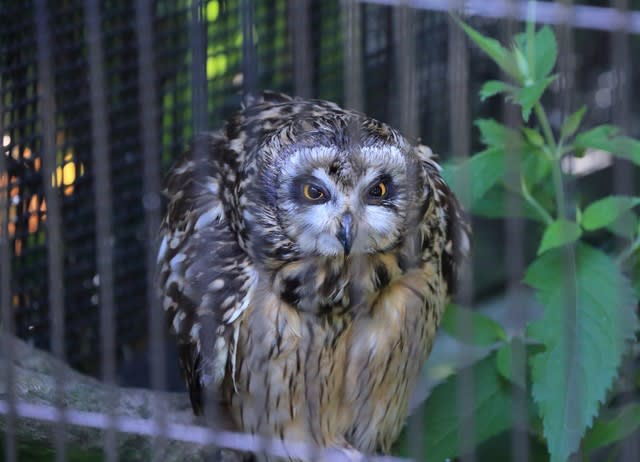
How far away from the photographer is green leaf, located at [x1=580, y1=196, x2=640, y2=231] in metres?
1.61

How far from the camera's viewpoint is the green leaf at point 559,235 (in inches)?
61.2

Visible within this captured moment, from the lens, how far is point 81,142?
2203 millimetres

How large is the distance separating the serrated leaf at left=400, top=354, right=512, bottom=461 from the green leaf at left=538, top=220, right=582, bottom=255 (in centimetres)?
24

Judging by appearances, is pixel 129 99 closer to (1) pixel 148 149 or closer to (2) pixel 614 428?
(1) pixel 148 149

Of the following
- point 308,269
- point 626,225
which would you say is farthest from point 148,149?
point 626,225

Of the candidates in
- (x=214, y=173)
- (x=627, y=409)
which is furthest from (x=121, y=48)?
(x=627, y=409)

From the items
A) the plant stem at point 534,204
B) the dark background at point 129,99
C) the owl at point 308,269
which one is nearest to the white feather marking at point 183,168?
the owl at point 308,269

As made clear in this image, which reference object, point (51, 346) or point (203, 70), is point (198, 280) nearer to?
point (203, 70)

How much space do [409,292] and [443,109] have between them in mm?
1206

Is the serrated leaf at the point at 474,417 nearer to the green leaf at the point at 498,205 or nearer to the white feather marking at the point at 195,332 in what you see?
the green leaf at the point at 498,205

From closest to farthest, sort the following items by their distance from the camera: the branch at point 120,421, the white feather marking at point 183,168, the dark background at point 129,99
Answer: the branch at point 120,421
the white feather marking at point 183,168
the dark background at point 129,99

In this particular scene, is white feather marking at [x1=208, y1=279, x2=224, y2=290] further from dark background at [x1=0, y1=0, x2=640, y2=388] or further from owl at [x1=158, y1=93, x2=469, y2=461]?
dark background at [x1=0, y1=0, x2=640, y2=388]

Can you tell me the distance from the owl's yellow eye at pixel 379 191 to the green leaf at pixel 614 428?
1.71 feet

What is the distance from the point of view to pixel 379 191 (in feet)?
4.85
